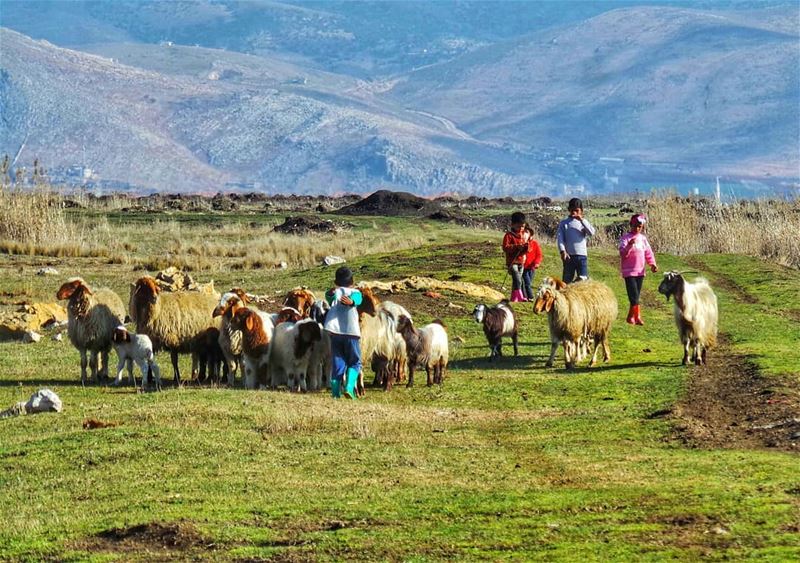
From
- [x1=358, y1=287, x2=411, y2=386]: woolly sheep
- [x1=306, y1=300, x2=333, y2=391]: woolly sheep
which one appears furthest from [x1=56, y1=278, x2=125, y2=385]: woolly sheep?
[x1=358, y1=287, x2=411, y2=386]: woolly sheep

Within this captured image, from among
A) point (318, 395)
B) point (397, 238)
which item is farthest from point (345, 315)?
point (397, 238)

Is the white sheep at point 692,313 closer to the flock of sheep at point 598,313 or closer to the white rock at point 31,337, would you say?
the flock of sheep at point 598,313

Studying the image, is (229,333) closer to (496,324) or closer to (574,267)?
(496,324)

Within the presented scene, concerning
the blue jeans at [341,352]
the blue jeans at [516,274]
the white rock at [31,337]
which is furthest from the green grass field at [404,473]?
the blue jeans at [516,274]

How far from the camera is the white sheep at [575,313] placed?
23875mm

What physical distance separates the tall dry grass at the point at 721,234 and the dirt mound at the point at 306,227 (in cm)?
1188

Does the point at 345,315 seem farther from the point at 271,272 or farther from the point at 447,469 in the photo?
the point at 271,272

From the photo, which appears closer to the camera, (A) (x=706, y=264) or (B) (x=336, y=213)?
(A) (x=706, y=264)

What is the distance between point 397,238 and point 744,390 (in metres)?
33.5

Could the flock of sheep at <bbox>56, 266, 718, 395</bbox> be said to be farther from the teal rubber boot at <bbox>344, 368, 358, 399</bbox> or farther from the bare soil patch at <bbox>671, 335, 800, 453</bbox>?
the bare soil patch at <bbox>671, 335, 800, 453</bbox>

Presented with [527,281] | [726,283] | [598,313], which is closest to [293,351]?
[598,313]

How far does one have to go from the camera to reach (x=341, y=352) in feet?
69.7

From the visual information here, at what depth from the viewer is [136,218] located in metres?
65.0

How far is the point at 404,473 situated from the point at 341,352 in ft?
18.2
